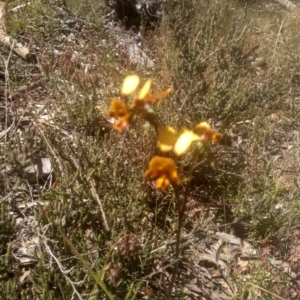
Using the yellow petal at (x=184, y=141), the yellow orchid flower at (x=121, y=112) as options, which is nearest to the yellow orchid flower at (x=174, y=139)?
the yellow petal at (x=184, y=141)

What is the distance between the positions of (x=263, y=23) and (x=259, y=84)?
1.53 metres

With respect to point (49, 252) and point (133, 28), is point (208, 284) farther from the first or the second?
point (133, 28)

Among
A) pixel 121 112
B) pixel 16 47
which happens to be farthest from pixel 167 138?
pixel 16 47

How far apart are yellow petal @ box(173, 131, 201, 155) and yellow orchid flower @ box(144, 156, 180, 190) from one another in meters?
0.05

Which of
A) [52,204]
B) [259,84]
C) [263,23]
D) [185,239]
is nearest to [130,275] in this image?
[185,239]

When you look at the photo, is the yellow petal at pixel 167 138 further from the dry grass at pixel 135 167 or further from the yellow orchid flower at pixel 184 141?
the dry grass at pixel 135 167

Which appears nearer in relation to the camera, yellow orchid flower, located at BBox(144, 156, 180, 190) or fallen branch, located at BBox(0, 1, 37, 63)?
yellow orchid flower, located at BBox(144, 156, 180, 190)

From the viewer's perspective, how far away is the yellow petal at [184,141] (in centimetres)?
133

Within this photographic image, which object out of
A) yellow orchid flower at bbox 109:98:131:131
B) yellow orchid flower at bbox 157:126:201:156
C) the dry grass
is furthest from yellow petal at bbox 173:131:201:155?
the dry grass

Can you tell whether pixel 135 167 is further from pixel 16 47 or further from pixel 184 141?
pixel 16 47

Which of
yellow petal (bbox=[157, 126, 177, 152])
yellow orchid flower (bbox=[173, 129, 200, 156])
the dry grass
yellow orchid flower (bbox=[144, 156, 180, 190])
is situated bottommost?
the dry grass

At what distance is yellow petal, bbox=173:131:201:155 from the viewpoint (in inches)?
52.2

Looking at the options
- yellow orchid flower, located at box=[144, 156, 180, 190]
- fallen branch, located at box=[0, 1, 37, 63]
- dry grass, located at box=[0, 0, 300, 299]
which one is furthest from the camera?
fallen branch, located at box=[0, 1, 37, 63]

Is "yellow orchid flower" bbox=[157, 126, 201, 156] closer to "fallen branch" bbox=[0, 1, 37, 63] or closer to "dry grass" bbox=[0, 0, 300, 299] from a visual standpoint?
"dry grass" bbox=[0, 0, 300, 299]
